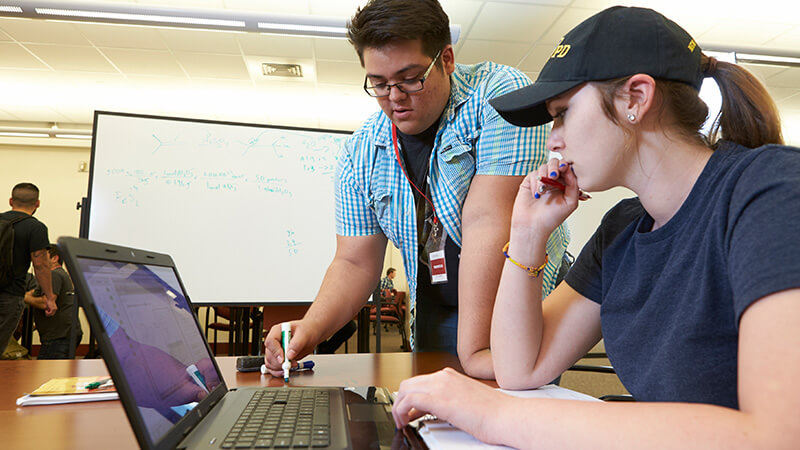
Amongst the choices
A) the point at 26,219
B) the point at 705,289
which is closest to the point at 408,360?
the point at 705,289

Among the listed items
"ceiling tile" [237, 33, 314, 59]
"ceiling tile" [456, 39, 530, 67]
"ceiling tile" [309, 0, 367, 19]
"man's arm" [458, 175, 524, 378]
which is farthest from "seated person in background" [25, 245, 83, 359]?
"man's arm" [458, 175, 524, 378]

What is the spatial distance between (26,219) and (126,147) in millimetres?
1606

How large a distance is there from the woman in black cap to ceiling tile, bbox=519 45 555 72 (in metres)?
4.01

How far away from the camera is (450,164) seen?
1170 millimetres

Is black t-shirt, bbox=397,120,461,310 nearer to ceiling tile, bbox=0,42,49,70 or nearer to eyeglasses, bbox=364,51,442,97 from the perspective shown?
eyeglasses, bbox=364,51,442,97

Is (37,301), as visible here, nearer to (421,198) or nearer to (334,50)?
(334,50)

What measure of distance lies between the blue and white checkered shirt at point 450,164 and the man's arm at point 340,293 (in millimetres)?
43

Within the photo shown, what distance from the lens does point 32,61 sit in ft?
16.1

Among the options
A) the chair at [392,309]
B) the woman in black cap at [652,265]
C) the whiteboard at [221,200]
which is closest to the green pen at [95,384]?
the woman in black cap at [652,265]

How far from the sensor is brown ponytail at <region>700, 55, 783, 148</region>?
2.13ft

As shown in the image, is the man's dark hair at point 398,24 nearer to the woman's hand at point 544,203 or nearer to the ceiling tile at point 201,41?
the woman's hand at point 544,203

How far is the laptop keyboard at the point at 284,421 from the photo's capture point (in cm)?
52

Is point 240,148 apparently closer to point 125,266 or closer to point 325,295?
point 325,295

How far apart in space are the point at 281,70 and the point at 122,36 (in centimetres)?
135
